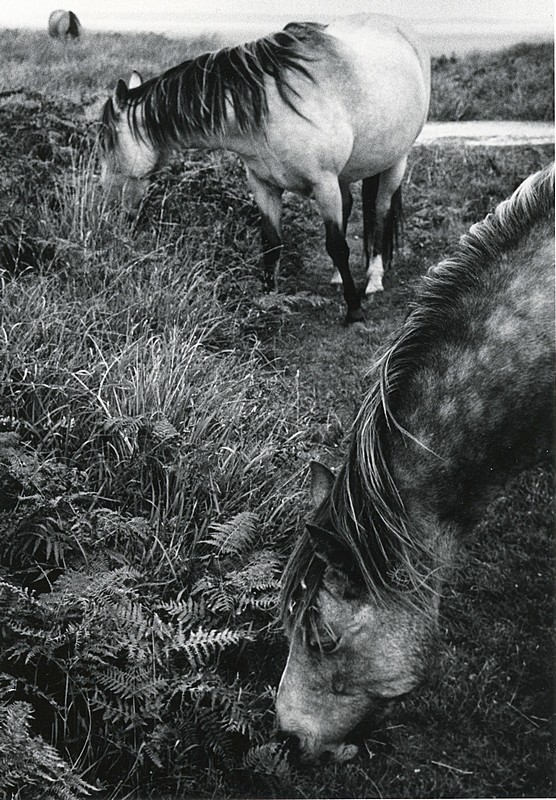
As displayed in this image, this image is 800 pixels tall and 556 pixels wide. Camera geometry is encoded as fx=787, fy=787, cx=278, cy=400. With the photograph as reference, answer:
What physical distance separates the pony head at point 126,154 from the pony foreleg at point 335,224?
0.79m

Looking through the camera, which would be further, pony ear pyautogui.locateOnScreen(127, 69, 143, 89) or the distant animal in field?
pony ear pyautogui.locateOnScreen(127, 69, 143, 89)

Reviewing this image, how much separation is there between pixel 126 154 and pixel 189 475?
167 cm

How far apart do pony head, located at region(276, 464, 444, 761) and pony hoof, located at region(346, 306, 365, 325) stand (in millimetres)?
1238

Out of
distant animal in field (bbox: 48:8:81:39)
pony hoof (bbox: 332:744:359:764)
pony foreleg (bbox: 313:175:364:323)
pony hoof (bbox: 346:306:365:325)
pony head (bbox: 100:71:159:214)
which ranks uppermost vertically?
distant animal in field (bbox: 48:8:81:39)

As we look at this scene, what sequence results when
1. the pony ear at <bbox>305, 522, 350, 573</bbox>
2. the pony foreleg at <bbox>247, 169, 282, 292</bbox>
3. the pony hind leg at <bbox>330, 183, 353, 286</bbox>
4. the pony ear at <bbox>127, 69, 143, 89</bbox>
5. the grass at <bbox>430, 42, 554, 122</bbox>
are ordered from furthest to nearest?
the pony hind leg at <bbox>330, 183, 353, 286</bbox> → the pony foreleg at <bbox>247, 169, 282, 292</bbox> → the pony ear at <bbox>127, 69, 143, 89</bbox> → the grass at <bbox>430, 42, 554, 122</bbox> → the pony ear at <bbox>305, 522, 350, 573</bbox>

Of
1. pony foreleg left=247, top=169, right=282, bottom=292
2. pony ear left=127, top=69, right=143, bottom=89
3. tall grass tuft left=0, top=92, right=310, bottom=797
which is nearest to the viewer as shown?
tall grass tuft left=0, top=92, right=310, bottom=797

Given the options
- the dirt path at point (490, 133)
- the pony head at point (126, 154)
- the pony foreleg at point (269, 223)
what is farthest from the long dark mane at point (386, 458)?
the pony head at point (126, 154)

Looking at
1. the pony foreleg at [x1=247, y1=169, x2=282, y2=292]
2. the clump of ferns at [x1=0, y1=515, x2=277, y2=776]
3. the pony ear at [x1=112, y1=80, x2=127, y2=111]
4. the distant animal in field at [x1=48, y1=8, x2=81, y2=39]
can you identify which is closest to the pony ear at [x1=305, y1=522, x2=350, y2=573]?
the clump of ferns at [x1=0, y1=515, x2=277, y2=776]

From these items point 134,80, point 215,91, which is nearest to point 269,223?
point 215,91

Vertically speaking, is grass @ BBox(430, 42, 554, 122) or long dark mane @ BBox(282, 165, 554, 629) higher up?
grass @ BBox(430, 42, 554, 122)

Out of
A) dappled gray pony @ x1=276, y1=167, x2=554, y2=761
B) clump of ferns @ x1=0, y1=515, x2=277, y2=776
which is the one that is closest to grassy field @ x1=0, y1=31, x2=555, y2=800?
clump of ferns @ x1=0, y1=515, x2=277, y2=776

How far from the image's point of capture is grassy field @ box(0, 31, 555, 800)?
2.30m

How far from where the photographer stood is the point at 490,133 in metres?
3.18

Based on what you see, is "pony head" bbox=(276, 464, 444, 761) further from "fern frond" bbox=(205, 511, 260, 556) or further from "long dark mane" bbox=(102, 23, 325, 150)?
"long dark mane" bbox=(102, 23, 325, 150)
